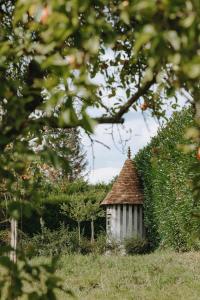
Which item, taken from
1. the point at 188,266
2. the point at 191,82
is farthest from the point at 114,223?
the point at 191,82

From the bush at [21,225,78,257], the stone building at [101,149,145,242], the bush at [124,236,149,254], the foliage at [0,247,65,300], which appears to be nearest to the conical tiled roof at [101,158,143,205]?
the stone building at [101,149,145,242]

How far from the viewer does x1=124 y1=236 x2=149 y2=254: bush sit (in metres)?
17.3

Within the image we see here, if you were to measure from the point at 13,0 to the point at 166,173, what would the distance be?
10.6 m

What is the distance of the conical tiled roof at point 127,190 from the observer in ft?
59.9

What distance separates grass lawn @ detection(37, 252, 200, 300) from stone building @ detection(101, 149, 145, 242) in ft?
16.9

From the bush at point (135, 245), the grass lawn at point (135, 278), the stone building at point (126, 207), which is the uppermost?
the stone building at point (126, 207)

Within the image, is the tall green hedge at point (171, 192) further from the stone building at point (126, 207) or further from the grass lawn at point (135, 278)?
the grass lawn at point (135, 278)

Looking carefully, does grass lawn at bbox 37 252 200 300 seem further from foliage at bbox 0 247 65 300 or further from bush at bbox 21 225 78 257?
foliage at bbox 0 247 65 300

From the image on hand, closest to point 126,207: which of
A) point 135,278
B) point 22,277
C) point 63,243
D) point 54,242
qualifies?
point 63,243

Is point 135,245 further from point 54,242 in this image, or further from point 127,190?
point 54,242

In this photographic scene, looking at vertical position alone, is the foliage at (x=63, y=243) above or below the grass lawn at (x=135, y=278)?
above

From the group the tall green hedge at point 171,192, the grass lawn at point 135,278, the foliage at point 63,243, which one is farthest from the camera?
the foliage at point 63,243

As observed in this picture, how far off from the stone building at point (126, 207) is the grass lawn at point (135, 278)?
5.15 m

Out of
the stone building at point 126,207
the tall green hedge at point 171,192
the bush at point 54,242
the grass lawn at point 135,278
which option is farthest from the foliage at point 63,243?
the grass lawn at point 135,278
